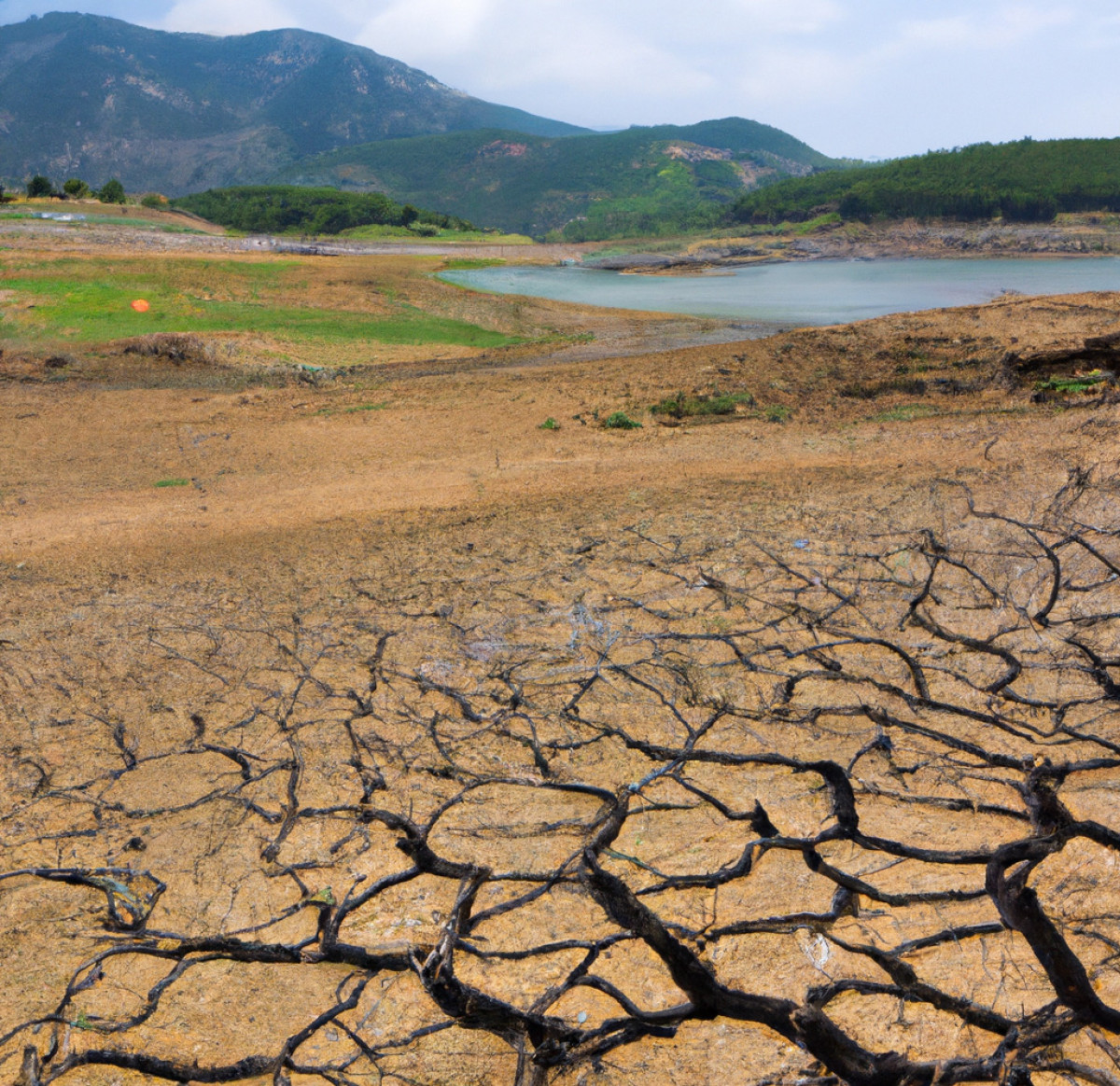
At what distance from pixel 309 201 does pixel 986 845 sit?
6125cm

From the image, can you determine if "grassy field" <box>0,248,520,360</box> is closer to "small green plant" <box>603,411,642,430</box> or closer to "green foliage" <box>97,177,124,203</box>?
"small green plant" <box>603,411,642,430</box>

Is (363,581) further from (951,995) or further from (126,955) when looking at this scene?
(951,995)

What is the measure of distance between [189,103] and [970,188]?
145m

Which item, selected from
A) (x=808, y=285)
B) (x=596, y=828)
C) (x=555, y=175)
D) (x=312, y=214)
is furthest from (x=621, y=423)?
(x=555, y=175)

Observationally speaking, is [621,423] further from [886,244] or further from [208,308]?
[886,244]

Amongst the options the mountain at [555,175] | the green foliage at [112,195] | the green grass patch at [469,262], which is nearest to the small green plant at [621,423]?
the green grass patch at [469,262]

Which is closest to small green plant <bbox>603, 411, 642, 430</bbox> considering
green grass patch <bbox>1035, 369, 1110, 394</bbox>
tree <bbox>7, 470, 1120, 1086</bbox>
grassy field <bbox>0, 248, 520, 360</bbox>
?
tree <bbox>7, 470, 1120, 1086</bbox>

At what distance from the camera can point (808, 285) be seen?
106 feet

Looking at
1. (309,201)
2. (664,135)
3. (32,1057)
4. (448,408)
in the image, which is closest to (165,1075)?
(32,1057)

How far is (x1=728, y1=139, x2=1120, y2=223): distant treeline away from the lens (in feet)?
178

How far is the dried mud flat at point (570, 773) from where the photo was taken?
2918 mm

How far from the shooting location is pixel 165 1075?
113 inches

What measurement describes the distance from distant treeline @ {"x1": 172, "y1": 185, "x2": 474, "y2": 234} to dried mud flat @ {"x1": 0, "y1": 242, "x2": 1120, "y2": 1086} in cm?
4614

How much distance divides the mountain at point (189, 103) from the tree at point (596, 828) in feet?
470
